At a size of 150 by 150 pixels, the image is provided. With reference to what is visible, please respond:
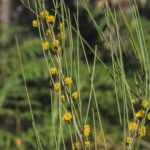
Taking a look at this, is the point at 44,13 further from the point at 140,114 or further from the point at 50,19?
the point at 140,114

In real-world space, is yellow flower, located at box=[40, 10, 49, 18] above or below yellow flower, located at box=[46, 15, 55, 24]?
above

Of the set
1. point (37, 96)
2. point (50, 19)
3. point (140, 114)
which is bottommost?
point (37, 96)

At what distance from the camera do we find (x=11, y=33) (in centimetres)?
362

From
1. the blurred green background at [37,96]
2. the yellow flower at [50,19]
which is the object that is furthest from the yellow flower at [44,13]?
the blurred green background at [37,96]

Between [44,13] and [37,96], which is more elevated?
[44,13]

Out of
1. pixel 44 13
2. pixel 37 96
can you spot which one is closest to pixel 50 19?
pixel 44 13

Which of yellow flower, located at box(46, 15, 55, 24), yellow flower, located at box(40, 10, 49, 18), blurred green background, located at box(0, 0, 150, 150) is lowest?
blurred green background, located at box(0, 0, 150, 150)

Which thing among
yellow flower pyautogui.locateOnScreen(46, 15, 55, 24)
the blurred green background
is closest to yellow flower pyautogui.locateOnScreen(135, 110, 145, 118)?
yellow flower pyautogui.locateOnScreen(46, 15, 55, 24)

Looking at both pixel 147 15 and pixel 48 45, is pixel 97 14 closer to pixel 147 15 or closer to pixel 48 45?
pixel 147 15

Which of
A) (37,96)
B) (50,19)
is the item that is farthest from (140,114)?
(37,96)

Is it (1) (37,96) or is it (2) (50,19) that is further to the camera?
(1) (37,96)

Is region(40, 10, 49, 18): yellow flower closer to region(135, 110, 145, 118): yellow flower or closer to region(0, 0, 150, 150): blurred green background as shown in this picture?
region(135, 110, 145, 118): yellow flower

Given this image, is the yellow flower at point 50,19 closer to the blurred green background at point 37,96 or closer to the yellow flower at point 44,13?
the yellow flower at point 44,13

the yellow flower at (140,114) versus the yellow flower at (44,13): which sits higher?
the yellow flower at (44,13)
